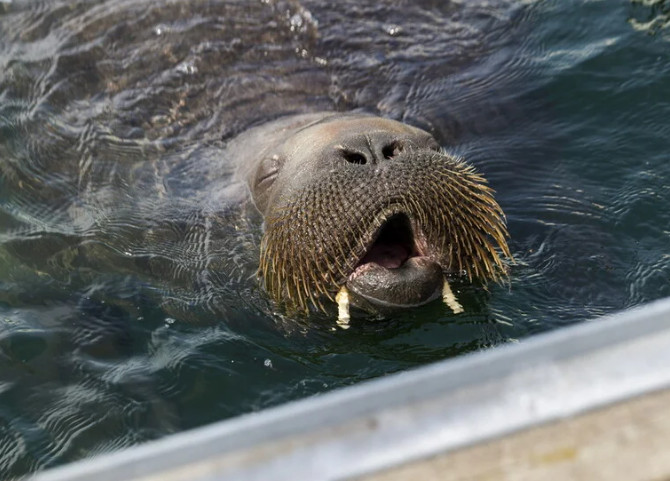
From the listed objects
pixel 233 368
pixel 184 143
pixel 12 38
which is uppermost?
pixel 12 38

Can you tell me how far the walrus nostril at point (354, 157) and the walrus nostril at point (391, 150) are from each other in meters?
0.13

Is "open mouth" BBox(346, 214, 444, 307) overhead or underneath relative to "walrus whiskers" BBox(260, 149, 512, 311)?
underneath

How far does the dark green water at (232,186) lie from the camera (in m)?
5.23

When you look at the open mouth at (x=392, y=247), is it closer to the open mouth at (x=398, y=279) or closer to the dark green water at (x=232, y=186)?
the open mouth at (x=398, y=279)

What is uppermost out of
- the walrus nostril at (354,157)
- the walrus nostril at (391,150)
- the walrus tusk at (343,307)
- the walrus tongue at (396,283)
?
the walrus nostril at (391,150)

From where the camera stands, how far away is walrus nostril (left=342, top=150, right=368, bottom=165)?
5168 mm

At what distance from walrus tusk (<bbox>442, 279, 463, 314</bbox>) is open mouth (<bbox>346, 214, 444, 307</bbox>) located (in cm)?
5

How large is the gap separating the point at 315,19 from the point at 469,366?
21.1 feet

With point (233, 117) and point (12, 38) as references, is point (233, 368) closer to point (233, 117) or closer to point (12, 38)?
point (233, 117)

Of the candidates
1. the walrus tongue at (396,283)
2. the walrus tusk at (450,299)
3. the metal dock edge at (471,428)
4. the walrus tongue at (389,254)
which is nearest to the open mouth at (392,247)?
the walrus tongue at (389,254)

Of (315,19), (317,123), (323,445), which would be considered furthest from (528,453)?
(315,19)

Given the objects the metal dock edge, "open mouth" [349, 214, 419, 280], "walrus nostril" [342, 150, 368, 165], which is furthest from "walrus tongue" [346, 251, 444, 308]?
the metal dock edge

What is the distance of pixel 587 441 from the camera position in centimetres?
178

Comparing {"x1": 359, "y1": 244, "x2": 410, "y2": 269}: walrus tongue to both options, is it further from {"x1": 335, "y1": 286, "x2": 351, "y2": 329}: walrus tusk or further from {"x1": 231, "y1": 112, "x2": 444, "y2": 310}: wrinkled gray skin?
{"x1": 335, "y1": 286, "x2": 351, "y2": 329}: walrus tusk
